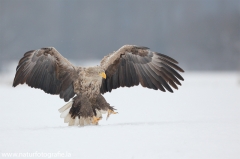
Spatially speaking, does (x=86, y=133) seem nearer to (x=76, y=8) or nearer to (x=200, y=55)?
(x=200, y=55)

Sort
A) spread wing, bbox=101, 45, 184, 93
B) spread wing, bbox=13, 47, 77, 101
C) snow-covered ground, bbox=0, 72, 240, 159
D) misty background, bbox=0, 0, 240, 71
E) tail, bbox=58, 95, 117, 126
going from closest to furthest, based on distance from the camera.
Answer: snow-covered ground, bbox=0, 72, 240, 159 → tail, bbox=58, 95, 117, 126 → spread wing, bbox=13, 47, 77, 101 → spread wing, bbox=101, 45, 184, 93 → misty background, bbox=0, 0, 240, 71

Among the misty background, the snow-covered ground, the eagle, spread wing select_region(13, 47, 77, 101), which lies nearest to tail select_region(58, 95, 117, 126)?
the eagle

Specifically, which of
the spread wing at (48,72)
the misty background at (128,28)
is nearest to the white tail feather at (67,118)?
the spread wing at (48,72)

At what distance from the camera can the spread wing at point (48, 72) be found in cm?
772

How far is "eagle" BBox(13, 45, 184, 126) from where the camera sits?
757 cm

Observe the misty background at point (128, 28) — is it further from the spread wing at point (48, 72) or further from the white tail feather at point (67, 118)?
the white tail feather at point (67, 118)

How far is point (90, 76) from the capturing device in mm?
7527

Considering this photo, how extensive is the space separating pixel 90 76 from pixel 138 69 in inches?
37.7

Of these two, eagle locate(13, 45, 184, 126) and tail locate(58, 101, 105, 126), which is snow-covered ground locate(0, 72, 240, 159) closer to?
tail locate(58, 101, 105, 126)

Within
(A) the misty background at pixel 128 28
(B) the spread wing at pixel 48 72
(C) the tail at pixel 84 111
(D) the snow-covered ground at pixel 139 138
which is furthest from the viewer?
(A) the misty background at pixel 128 28

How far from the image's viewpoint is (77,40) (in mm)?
37438

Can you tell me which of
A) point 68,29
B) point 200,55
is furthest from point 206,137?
point 68,29

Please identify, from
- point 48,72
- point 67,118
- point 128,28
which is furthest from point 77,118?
point 128,28

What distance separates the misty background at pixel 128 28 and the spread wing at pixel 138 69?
24132mm
